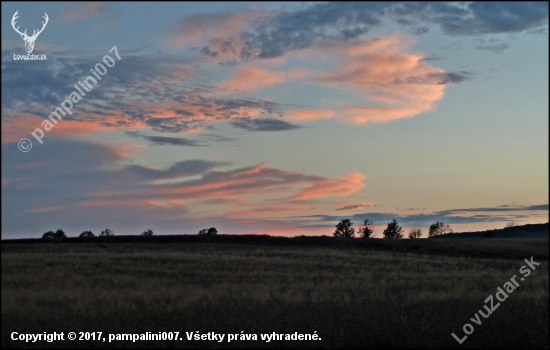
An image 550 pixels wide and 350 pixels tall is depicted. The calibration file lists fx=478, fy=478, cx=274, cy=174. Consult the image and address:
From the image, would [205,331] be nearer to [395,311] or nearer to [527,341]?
[395,311]

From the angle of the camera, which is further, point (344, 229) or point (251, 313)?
point (344, 229)

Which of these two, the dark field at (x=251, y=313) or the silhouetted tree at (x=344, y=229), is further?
the silhouetted tree at (x=344, y=229)

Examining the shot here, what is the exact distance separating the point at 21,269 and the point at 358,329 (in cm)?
747

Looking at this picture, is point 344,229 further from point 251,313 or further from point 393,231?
point 251,313

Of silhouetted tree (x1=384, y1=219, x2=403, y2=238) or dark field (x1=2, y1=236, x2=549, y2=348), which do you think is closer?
dark field (x1=2, y1=236, x2=549, y2=348)

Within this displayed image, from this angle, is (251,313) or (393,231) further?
(393,231)

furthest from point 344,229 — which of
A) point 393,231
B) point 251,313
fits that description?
point 251,313

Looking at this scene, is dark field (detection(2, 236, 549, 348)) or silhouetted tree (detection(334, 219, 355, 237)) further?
silhouetted tree (detection(334, 219, 355, 237))

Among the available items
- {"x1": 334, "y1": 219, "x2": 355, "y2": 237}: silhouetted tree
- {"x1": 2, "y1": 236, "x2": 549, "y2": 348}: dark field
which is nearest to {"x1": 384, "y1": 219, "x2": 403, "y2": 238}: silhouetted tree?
{"x1": 334, "y1": 219, "x2": 355, "y2": 237}: silhouetted tree

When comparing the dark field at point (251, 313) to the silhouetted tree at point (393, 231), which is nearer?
the dark field at point (251, 313)

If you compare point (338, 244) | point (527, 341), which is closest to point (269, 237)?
point (338, 244)

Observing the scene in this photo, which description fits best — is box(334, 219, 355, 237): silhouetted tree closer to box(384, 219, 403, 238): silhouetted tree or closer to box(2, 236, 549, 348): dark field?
box(384, 219, 403, 238): silhouetted tree

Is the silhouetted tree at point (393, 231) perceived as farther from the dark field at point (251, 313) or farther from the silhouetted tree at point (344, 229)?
the dark field at point (251, 313)

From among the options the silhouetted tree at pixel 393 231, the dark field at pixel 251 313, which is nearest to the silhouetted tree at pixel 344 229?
the silhouetted tree at pixel 393 231
